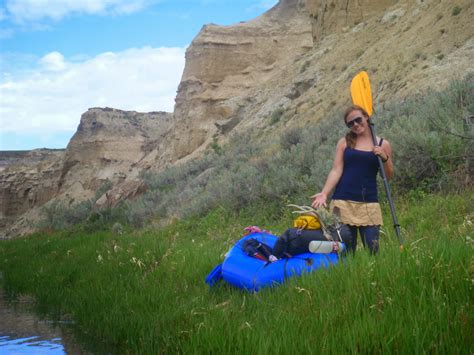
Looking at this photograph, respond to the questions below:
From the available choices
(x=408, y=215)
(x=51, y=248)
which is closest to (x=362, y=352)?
(x=408, y=215)

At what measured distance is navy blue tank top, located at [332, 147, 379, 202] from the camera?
5441 millimetres

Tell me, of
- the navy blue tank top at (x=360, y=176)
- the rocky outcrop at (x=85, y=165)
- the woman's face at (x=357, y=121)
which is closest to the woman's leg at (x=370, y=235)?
the navy blue tank top at (x=360, y=176)

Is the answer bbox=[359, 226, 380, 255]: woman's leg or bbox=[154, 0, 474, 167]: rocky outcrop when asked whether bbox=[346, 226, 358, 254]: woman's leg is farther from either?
bbox=[154, 0, 474, 167]: rocky outcrop

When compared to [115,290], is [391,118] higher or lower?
higher

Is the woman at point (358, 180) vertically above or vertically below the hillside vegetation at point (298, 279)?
above

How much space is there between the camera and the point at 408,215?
8.01 meters

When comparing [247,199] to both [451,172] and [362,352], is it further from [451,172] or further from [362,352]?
[362,352]

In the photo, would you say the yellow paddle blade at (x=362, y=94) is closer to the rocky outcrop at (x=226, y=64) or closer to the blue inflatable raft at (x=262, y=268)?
the blue inflatable raft at (x=262, y=268)

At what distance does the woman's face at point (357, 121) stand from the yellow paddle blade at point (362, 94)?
35 centimetres

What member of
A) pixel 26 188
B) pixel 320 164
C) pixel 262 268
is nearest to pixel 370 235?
pixel 262 268

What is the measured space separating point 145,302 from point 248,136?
63.1 ft

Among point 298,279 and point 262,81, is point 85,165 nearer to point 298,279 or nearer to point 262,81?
point 262,81

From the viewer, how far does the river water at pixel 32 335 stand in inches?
217

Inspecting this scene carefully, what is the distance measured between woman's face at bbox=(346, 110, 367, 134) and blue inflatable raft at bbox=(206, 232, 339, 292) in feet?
4.19
